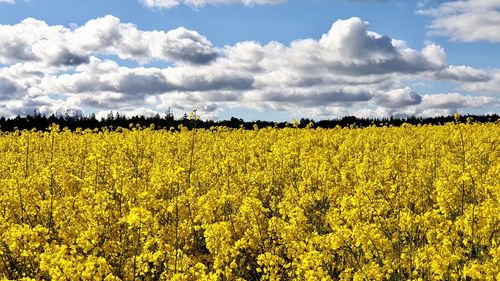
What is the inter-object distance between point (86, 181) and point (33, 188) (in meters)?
0.96

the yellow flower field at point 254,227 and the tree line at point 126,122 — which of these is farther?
the tree line at point 126,122

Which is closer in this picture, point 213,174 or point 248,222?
point 248,222

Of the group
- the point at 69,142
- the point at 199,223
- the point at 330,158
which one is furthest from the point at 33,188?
the point at 69,142

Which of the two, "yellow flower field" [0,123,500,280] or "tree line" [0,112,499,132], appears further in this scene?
"tree line" [0,112,499,132]

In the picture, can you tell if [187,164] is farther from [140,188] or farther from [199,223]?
[199,223]

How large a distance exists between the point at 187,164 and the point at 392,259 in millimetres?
6638

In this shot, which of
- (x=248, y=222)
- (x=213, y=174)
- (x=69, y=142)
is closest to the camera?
(x=248, y=222)

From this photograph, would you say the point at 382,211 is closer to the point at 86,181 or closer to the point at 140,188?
the point at 140,188

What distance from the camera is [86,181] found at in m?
8.24

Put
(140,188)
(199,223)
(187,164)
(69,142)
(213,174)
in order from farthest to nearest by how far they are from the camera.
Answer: (69,142), (187,164), (213,174), (140,188), (199,223)

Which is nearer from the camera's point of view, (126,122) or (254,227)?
(254,227)

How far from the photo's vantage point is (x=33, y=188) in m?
7.42

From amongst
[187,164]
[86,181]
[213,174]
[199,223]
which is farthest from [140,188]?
[187,164]

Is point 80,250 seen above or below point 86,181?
below
